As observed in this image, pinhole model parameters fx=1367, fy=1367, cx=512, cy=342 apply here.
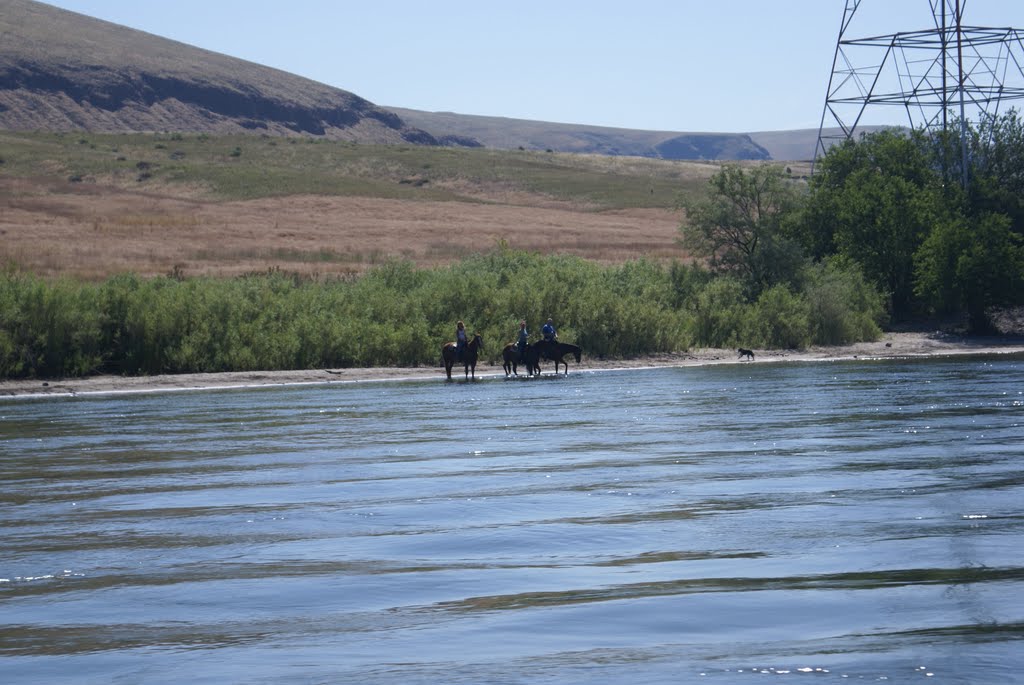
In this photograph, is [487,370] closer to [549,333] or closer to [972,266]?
[549,333]

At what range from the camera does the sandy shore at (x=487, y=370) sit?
38.9 meters

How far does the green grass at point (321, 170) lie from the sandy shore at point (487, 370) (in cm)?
5438

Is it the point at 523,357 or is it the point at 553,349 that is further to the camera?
the point at 553,349

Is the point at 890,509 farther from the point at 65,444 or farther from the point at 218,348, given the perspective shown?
the point at 218,348

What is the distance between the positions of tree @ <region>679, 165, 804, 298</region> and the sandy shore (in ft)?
18.9

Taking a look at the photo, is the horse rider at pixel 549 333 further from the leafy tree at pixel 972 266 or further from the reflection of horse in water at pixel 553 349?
the leafy tree at pixel 972 266

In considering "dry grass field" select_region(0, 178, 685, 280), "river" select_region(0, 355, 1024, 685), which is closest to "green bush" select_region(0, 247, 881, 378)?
"dry grass field" select_region(0, 178, 685, 280)

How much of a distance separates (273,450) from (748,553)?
1189 centimetres

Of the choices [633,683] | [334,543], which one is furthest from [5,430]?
[633,683]

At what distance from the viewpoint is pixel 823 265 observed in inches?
2431

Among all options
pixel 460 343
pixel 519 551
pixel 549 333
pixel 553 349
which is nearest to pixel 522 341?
pixel 549 333

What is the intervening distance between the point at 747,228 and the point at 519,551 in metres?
50.3

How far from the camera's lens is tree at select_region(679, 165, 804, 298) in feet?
195

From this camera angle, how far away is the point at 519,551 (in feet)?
43.0
